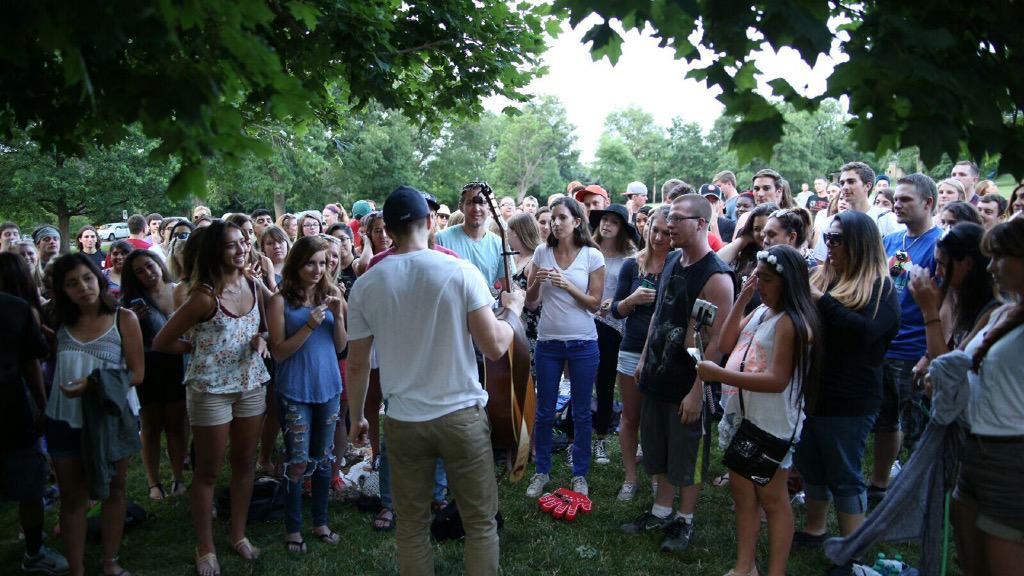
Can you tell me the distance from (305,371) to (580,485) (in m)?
2.29

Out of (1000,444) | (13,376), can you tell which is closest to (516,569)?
(1000,444)

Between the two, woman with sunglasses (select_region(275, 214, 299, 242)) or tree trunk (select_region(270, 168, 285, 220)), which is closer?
woman with sunglasses (select_region(275, 214, 299, 242))

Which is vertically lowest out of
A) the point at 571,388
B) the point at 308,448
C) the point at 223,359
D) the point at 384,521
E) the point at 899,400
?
the point at 384,521

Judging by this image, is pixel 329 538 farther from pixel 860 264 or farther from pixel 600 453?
pixel 860 264

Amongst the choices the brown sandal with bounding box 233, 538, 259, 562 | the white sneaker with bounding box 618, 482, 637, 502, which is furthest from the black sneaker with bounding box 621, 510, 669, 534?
the brown sandal with bounding box 233, 538, 259, 562

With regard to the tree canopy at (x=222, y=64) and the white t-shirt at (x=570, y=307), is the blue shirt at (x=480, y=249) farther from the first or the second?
the tree canopy at (x=222, y=64)

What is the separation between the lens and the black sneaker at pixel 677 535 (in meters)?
4.36

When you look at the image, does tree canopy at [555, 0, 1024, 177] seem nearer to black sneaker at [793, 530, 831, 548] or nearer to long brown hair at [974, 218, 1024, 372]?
long brown hair at [974, 218, 1024, 372]

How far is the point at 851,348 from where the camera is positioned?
3844 millimetres

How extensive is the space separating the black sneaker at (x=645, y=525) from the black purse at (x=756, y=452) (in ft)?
3.95

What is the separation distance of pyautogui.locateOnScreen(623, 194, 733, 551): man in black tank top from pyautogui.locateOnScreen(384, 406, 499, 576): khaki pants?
1482 mm

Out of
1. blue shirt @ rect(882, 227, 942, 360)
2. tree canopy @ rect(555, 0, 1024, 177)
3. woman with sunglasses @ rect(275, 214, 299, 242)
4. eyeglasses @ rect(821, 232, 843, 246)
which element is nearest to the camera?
tree canopy @ rect(555, 0, 1024, 177)

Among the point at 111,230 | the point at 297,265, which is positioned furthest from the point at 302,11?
the point at 111,230

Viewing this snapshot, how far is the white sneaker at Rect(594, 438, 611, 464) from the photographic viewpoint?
602cm
